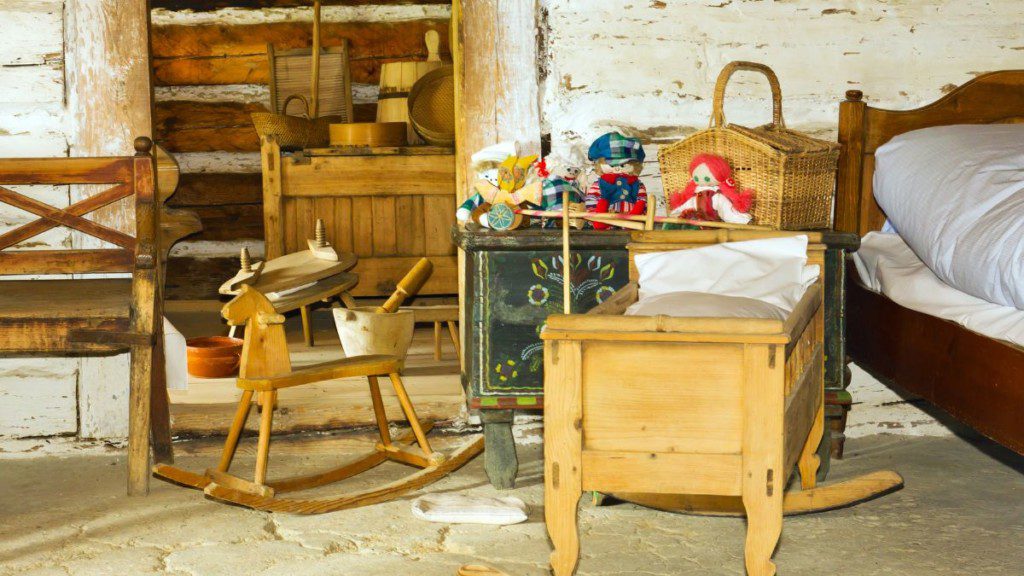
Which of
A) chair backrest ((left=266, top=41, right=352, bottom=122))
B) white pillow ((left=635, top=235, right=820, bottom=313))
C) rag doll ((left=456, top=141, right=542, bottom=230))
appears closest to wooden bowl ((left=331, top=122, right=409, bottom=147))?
chair backrest ((left=266, top=41, right=352, bottom=122))

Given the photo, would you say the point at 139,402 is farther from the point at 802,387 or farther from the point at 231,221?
the point at 231,221

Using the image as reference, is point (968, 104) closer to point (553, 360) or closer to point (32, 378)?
point (553, 360)

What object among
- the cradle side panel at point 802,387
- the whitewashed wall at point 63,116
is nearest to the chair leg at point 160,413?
the whitewashed wall at point 63,116

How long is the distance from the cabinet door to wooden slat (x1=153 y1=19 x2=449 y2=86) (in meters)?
3.36

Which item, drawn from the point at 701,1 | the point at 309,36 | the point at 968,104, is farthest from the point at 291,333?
the point at 968,104

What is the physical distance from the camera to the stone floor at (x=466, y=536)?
9.45 feet

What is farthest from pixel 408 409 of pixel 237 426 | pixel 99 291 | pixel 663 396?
pixel 663 396

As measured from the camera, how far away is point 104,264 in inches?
138

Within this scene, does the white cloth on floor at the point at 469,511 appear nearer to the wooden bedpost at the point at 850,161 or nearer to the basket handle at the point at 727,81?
the basket handle at the point at 727,81

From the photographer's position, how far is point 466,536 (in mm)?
3125

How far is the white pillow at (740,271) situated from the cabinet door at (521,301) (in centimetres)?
45

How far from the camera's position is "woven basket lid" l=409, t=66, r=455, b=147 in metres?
5.27

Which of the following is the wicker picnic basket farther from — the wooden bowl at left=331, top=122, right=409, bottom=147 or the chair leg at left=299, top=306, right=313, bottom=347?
the chair leg at left=299, top=306, right=313, bottom=347

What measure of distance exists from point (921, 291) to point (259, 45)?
4.49 m
